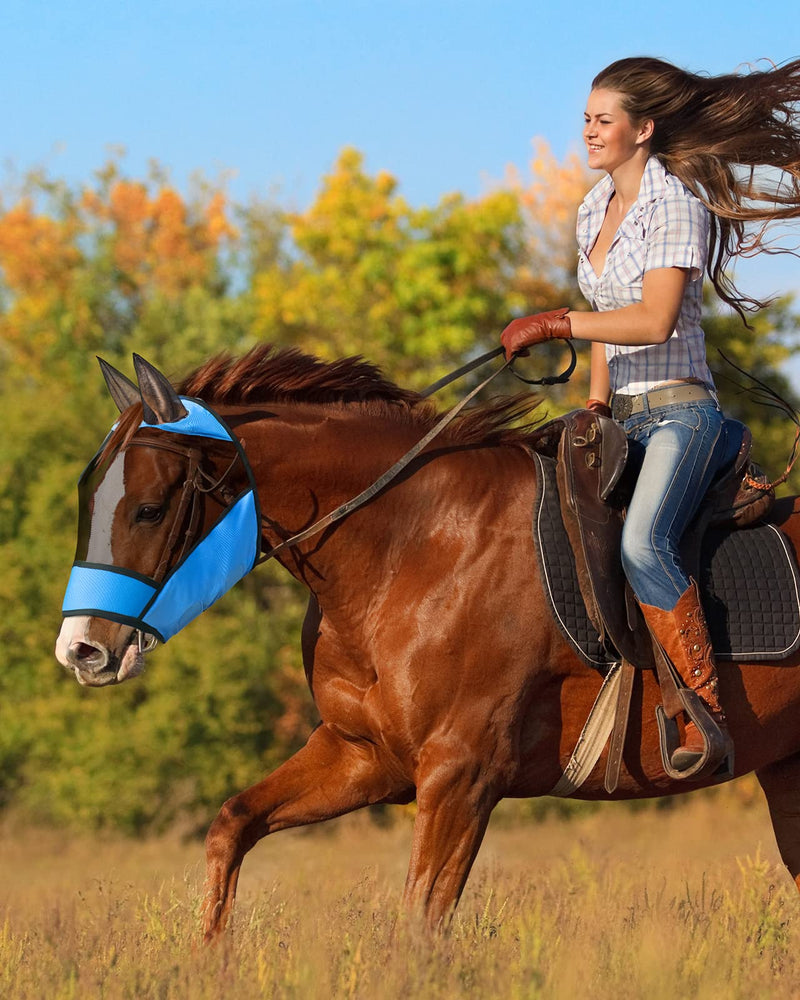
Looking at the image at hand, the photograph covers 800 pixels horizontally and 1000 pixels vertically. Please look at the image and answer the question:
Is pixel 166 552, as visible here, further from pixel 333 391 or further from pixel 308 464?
pixel 333 391

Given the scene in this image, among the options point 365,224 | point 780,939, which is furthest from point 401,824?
point 780,939

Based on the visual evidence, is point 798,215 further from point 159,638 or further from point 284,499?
point 159,638

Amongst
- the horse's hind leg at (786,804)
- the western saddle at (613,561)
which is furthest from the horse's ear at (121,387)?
the horse's hind leg at (786,804)

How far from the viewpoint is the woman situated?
481cm

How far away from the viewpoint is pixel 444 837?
4.58m

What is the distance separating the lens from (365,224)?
2361cm

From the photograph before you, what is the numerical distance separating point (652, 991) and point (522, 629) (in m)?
1.30

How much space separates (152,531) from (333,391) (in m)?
0.99

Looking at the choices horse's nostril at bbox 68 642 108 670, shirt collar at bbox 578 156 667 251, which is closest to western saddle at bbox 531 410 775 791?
shirt collar at bbox 578 156 667 251

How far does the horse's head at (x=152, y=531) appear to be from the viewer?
4496 millimetres

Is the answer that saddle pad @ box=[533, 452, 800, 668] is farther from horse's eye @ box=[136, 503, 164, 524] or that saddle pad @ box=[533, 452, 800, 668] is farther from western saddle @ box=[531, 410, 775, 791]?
horse's eye @ box=[136, 503, 164, 524]

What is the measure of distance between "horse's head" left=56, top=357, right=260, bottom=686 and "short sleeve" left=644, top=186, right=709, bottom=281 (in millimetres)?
1699

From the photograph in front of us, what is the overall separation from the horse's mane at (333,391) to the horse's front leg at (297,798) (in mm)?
1302

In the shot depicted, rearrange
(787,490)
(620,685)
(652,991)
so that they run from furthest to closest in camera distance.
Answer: (787,490), (620,685), (652,991)
